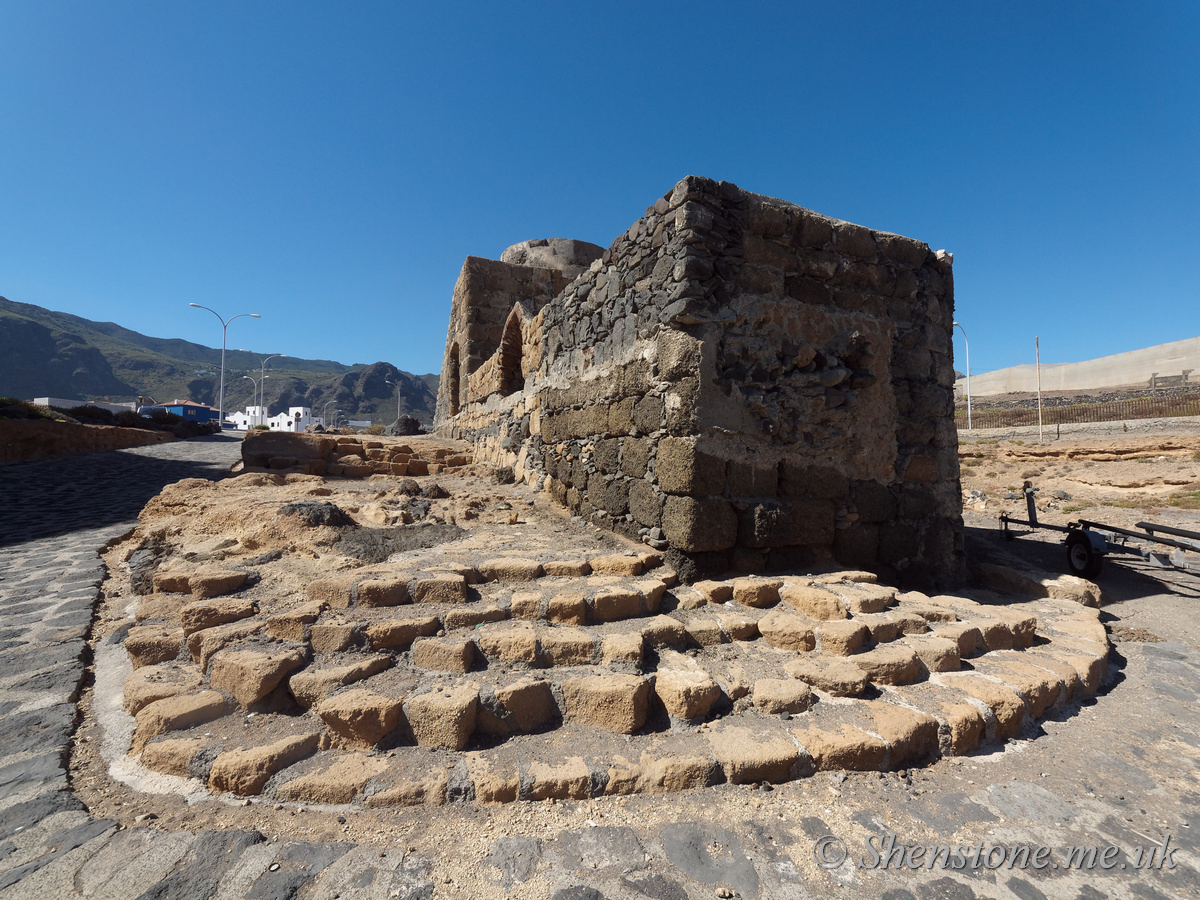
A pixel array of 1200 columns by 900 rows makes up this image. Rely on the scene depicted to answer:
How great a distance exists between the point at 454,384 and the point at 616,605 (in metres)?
9.40

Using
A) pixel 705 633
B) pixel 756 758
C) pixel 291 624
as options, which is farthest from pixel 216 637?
pixel 756 758

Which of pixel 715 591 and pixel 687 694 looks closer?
pixel 687 694

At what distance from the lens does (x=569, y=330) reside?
543 cm

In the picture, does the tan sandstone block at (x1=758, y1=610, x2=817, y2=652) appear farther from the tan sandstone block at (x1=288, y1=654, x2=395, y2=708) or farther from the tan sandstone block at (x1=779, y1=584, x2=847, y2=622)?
the tan sandstone block at (x1=288, y1=654, x2=395, y2=708)

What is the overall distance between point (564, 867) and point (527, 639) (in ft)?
3.41

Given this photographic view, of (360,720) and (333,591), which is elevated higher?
(333,591)

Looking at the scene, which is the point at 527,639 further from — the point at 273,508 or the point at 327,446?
the point at 327,446

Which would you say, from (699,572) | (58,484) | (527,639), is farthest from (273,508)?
(58,484)

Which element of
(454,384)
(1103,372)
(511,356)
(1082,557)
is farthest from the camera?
(1103,372)

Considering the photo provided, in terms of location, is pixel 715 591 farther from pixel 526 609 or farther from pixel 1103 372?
pixel 1103 372

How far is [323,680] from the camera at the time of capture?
241 centimetres

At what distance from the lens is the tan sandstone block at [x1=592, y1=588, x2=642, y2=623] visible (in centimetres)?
300

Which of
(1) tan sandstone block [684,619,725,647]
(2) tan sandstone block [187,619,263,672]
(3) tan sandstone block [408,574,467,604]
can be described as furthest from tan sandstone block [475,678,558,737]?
(2) tan sandstone block [187,619,263,672]

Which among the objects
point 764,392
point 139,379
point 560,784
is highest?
point 139,379
